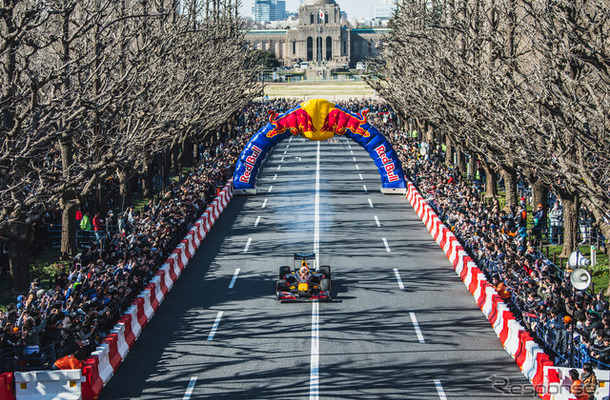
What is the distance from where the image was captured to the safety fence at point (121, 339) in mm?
15516

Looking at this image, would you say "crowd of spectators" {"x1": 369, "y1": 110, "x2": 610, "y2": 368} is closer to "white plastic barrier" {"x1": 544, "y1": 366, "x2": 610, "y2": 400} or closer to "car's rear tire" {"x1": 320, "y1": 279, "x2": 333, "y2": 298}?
"white plastic barrier" {"x1": 544, "y1": 366, "x2": 610, "y2": 400}

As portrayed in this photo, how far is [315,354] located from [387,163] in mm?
24300

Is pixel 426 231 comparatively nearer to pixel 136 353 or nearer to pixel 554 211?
pixel 554 211

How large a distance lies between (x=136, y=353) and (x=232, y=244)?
12.6m

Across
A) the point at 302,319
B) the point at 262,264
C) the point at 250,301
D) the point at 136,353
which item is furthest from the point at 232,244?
the point at 136,353

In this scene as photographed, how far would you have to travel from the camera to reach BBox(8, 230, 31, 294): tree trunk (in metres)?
23.8

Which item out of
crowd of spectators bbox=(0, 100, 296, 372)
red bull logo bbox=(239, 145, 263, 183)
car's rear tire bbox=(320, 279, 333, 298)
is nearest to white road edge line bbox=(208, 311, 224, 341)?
crowd of spectators bbox=(0, 100, 296, 372)

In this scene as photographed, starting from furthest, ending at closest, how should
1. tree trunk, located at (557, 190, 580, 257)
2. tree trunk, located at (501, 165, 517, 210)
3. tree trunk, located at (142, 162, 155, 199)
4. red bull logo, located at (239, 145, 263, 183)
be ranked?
tree trunk, located at (142, 162, 155, 199), red bull logo, located at (239, 145, 263, 183), tree trunk, located at (501, 165, 517, 210), tree trunk, located at (557, 190, 580, 257)

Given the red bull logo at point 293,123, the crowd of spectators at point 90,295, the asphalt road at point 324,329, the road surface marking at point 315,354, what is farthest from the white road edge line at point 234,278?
the red bull logo at point 293,123

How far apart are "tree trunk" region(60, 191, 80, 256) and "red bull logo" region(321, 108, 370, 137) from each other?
1504 centimetres

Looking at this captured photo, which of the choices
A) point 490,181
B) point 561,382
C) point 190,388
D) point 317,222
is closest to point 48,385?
point 190,388

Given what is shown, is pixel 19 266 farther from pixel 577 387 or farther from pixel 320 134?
pixel 320 134

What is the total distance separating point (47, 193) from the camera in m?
18.2

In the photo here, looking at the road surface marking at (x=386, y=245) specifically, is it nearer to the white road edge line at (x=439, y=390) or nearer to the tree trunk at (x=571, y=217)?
the tree trunk at (x=571, y=217)
